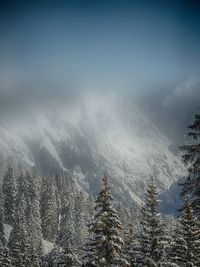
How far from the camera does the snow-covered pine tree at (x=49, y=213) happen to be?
11956 centimetres

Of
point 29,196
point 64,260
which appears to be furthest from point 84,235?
point 64,260

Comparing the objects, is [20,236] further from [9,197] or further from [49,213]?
[9,197]

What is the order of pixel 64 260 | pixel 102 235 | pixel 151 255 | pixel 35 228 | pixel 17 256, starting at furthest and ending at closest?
pixel 35 228 → pixel 17 256 → pixel 64 260 → pixel 151 255 → pixel 102 235

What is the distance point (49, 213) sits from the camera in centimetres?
11981

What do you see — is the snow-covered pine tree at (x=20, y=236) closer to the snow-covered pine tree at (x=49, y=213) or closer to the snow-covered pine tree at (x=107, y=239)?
the snow-covered pine tree at (x=49, y=213)

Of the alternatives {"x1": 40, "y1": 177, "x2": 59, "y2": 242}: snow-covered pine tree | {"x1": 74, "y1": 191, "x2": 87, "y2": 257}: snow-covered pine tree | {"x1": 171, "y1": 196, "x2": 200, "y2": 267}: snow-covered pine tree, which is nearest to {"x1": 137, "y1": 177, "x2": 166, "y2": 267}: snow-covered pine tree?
{"x1": 171, "y1": 196, "x2": 200, "y2": 267}: snow-covered pine tree

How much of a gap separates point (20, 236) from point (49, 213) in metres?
39.2

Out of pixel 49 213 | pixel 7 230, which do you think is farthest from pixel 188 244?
pixel 49 213

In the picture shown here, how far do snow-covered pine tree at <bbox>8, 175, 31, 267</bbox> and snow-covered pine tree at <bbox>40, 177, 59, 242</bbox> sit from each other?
1023cm

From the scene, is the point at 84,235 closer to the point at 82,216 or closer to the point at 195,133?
the point at 82,216

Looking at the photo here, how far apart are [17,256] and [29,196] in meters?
55.5

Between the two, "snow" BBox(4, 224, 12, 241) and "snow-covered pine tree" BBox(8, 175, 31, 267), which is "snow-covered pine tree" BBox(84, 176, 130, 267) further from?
"snow" BBox(4, 224, 12, 241)

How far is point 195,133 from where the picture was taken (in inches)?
1006

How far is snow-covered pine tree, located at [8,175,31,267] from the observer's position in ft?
191
